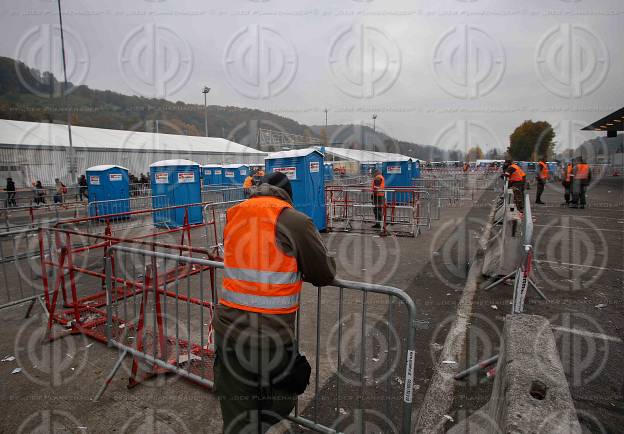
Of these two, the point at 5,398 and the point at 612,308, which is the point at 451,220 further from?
the point at 5,398

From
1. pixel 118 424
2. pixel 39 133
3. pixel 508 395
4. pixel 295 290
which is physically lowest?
pixel 118 424

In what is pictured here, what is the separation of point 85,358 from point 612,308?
7029 millimetres

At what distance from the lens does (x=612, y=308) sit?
5.22m

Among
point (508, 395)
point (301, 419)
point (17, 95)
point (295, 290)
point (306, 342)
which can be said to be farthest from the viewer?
point (17, 95)

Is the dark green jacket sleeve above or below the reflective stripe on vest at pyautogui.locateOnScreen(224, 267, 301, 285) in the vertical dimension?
above

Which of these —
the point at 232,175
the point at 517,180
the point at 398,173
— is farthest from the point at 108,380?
the point at 232,175

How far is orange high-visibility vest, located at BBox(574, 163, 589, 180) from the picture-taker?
14.6 meters

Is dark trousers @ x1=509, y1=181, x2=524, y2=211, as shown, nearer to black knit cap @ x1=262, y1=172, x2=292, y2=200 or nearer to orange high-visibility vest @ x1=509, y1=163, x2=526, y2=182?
orange high-visibility vest @ x1=509, y1=163, x2=526, y2=182

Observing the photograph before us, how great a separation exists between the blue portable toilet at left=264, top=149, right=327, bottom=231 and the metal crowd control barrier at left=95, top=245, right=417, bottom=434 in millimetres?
5444

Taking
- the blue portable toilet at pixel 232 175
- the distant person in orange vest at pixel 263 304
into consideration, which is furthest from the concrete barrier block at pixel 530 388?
the blue portable toilet at pixel 232 175

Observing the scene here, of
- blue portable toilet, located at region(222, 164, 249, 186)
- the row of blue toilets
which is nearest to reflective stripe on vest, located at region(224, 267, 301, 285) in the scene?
the row of blue toilets

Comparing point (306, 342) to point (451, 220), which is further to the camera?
point (451, 220)

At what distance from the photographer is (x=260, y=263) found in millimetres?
2125

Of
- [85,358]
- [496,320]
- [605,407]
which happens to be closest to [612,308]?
[496,320]
